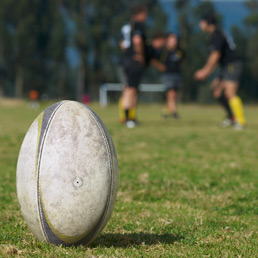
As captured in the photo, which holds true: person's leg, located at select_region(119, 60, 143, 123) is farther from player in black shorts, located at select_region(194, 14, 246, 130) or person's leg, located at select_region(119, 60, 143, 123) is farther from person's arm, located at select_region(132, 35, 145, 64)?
player in black shorts, located at select_region(194, 14, 246, 130)

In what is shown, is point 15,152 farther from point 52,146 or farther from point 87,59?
point 87,59

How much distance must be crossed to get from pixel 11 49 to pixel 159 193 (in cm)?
4561

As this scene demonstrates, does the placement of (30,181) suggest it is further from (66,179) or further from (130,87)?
(130,87)

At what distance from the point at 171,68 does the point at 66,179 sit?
15.8 m

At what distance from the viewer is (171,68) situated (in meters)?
18.4

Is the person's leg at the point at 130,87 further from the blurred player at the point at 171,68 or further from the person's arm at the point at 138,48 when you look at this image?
the blurred player at the point at 171,68

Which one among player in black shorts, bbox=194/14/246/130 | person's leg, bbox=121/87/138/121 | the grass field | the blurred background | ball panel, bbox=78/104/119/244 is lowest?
the grass field

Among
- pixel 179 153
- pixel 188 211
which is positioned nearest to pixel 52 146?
pixel 188 211

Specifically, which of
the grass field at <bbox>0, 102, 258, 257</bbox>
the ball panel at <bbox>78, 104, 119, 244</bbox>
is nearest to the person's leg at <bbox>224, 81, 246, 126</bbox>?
the grass field at <bbox>0, 102, 258, 257</bbox>

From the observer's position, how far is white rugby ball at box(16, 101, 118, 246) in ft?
9.72

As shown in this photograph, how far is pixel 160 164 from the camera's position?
6.71 m

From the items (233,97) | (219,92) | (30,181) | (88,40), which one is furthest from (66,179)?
(88,40)

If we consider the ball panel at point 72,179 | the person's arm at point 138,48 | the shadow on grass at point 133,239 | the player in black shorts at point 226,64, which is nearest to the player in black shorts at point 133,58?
the person's arm at point 138,48

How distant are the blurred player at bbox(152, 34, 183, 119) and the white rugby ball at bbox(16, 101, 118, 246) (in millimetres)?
14204
